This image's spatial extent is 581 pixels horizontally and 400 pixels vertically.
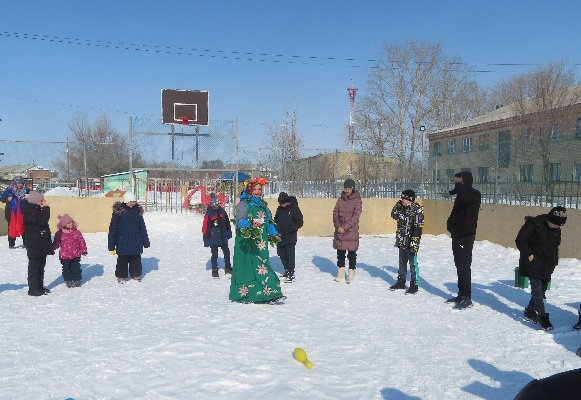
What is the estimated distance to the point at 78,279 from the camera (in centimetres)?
811

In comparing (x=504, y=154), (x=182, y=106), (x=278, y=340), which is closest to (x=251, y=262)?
(x=278, y=340)

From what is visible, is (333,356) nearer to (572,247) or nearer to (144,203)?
(572,247)

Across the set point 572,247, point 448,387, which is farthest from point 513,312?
point 572,247

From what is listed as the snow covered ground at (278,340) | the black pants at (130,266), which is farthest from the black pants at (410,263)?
the black pants at (130,266)

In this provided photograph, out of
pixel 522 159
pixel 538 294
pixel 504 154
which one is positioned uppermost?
pixel 504 154

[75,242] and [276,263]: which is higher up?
[75,242]

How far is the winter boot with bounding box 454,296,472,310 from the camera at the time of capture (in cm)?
657

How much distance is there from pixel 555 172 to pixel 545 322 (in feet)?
19.3

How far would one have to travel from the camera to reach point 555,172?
10.3m

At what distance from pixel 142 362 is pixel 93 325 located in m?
1.62

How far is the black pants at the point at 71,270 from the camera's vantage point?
792 cm

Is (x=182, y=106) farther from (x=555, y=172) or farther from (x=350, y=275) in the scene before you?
(x=555, y=172)

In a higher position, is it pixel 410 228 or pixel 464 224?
pixel 464 224

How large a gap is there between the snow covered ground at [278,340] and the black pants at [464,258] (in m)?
0.39
